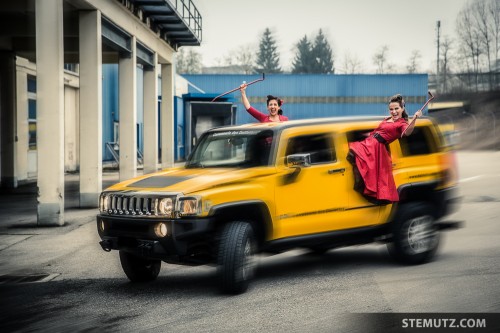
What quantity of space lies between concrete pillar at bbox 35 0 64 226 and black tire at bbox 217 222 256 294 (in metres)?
7.06

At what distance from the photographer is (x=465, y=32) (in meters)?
60.4

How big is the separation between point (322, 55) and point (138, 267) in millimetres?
114535

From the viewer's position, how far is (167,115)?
27.1 m

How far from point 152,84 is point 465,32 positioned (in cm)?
4365

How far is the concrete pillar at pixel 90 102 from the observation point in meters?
16.1

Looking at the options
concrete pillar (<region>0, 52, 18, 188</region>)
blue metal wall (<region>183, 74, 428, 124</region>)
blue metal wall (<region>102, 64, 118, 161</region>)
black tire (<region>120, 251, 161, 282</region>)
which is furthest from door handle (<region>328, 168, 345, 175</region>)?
blue metal wall (<region>183, 74, 428, 124</region>)

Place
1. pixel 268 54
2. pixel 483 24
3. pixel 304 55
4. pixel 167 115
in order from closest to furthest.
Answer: pixel 167 115
pixel 483 24
pixel 304 55
pixel 268 54

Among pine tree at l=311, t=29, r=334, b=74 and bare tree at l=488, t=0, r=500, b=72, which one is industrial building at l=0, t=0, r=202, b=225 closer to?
bare tree at l=488, t=0, r=500, b=72

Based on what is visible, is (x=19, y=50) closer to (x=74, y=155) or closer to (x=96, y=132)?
(x=96, y=132)

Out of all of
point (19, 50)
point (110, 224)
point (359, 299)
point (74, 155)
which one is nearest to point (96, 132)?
point (19, 50)

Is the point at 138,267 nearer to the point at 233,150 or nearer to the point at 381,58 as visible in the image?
the point at 233,150

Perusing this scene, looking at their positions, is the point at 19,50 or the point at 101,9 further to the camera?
the point at 19,50

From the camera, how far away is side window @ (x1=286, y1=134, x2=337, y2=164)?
25.5 ft
